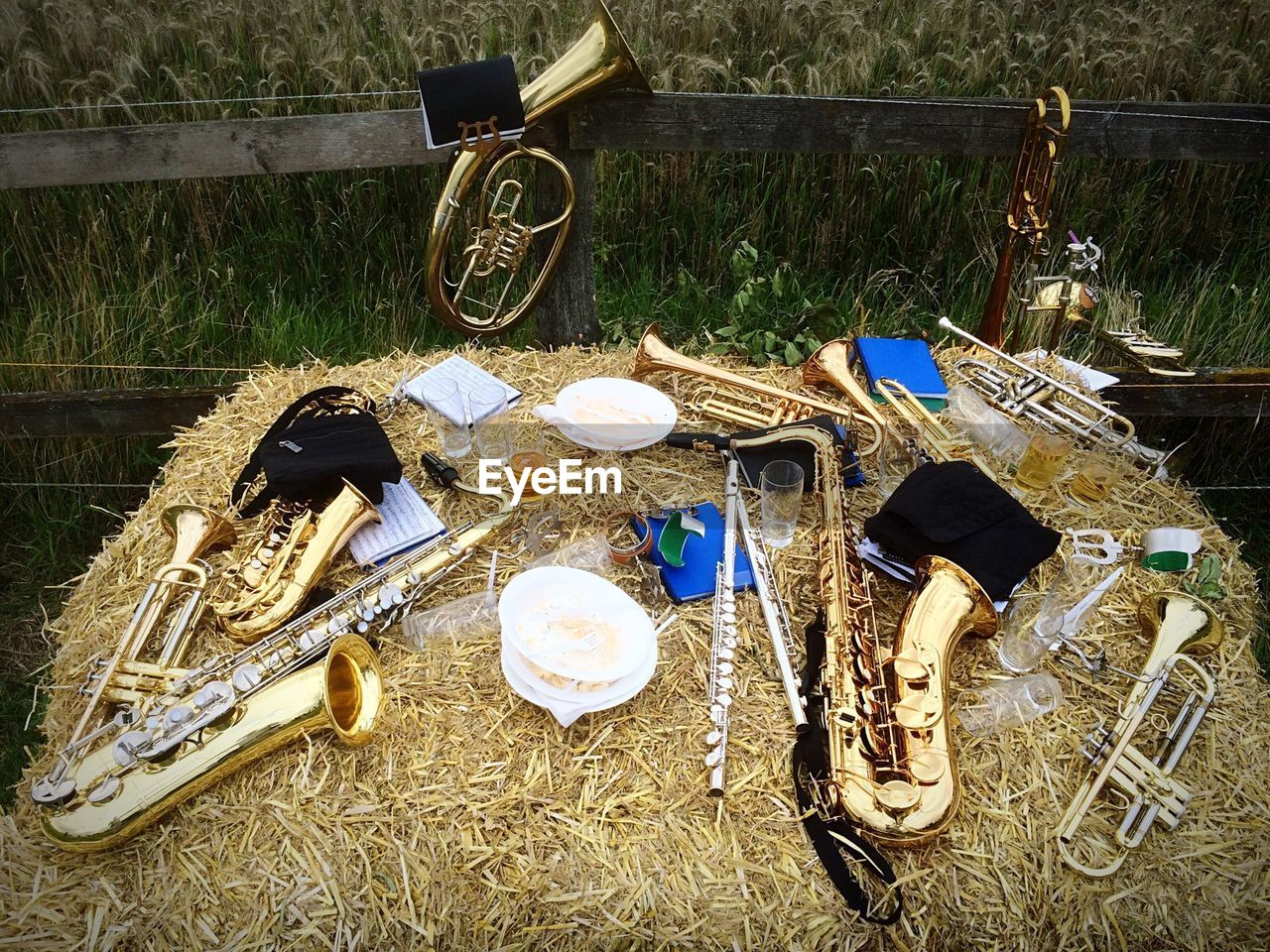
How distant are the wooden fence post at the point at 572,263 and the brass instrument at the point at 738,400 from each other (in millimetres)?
751

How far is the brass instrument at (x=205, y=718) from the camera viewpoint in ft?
6.28

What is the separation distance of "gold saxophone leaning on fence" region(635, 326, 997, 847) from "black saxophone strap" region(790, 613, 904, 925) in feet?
0.10

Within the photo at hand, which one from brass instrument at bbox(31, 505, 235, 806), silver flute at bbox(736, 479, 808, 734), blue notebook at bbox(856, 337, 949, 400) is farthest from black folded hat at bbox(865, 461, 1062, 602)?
brass instrument at bbox(31, 505, 235, 806)

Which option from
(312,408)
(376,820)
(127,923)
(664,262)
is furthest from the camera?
(664,262)

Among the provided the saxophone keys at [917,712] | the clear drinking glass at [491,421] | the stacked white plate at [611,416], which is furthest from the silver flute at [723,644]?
the clear drinking glass at [491,421]

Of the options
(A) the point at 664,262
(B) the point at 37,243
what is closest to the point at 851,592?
(A) the point at 664,262

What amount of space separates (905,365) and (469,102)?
2.06 metres

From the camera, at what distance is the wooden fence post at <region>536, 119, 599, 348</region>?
3.62 metres

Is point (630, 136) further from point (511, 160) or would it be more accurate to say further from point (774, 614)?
point (774, 614)

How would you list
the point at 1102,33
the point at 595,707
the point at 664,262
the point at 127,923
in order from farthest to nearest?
the point at 1102,33 < the point at 664,262 < the point at 595,707 < the point at 127,923

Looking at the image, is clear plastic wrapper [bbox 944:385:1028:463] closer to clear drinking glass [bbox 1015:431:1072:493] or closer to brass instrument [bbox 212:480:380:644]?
clear drinking glass [bbox 1015:431:1072:493]

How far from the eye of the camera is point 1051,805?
2098 mm

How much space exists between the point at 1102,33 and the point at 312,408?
5962 mm

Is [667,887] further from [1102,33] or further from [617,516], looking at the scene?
[1102,33]
